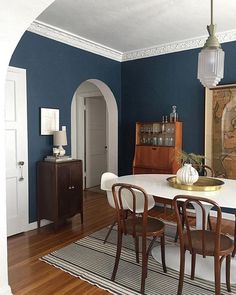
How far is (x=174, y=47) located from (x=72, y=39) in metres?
1.70

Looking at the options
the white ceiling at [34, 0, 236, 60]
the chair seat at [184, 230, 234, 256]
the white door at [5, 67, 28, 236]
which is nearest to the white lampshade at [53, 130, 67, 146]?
the white door at [5, 67, 28, 236]

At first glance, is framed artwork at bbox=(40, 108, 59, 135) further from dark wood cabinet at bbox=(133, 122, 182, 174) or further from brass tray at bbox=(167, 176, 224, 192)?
brass tray at bbox=(167, 176, 224, 192)

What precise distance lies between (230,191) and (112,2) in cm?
241

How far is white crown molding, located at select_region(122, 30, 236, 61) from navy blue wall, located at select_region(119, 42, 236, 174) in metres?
0.08

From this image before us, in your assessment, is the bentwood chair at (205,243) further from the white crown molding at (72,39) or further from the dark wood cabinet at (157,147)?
the white crown molding at (72,39)

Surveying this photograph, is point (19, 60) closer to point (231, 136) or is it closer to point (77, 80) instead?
point (77, 80)

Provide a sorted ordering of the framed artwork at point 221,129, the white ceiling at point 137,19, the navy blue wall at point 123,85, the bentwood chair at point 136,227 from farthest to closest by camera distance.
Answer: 1. the framed artwork at point 221,129
2. the navy blue wall at point 123,85
3. the white ceiling at point 137,19
4. the bentwood chair at point 136,227

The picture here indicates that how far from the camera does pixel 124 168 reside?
17.6 feet

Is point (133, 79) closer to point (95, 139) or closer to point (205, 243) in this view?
point (95, 139)

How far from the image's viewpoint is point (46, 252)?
300 cm

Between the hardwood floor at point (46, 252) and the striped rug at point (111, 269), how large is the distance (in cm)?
10

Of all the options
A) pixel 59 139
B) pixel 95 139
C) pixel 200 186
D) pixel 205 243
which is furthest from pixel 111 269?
pixel 95 139

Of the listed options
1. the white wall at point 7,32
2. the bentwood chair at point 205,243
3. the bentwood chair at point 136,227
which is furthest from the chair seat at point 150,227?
the white wall at point 7,32

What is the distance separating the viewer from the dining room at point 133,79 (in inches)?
135
